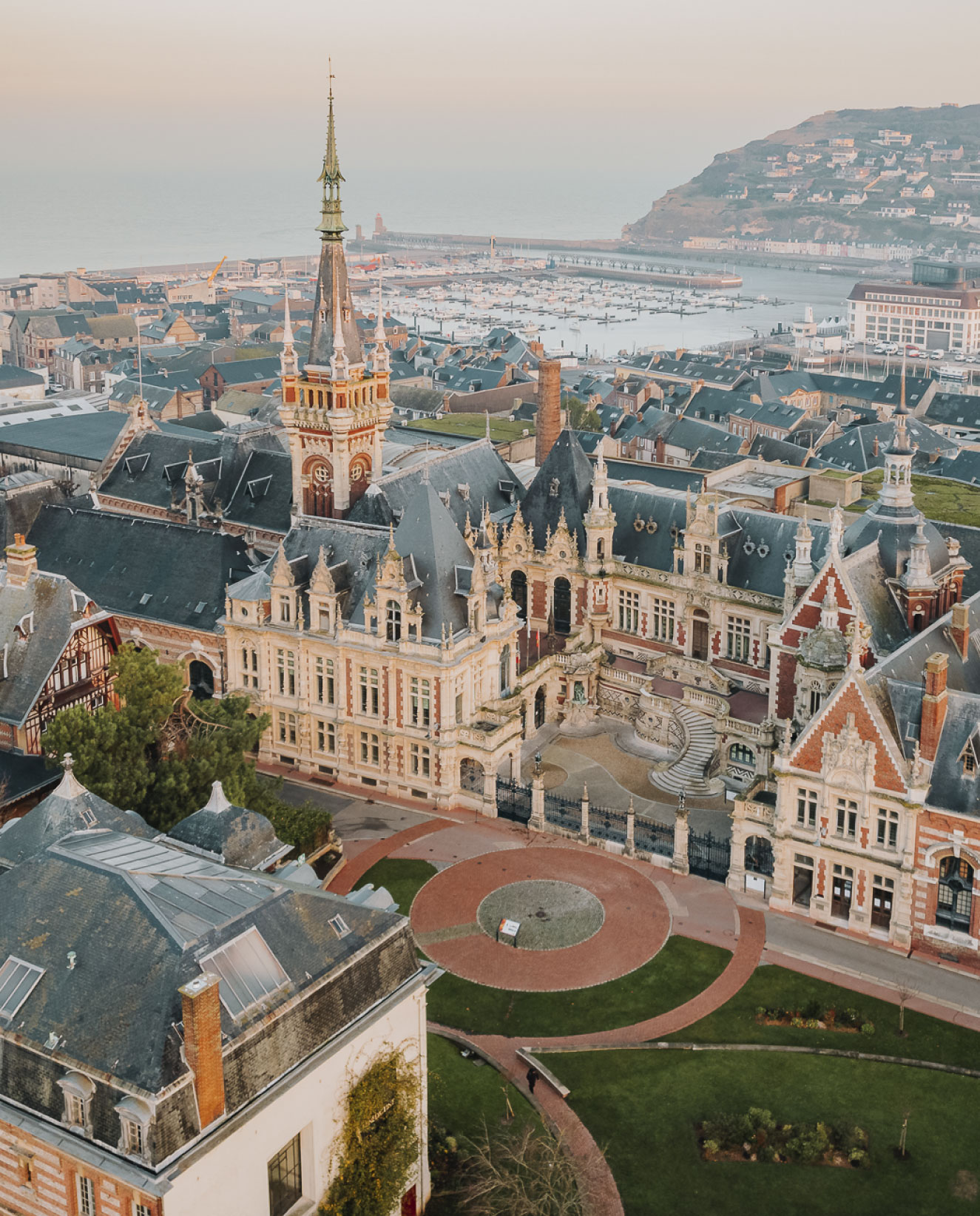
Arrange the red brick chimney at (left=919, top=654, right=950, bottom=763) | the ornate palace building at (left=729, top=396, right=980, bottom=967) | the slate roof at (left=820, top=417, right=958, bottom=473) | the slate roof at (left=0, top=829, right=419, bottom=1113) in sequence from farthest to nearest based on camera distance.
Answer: the slate roof at (left=820, top=417, right=958, bottom=473)
the ornate palace building at (left=729, top=396, right=980, bottom=967)
the red brick chimney at (left=919, top=654, right=950, bottom=763)
the slate roof at (left=0, top=829, right=419, bottom=1113)

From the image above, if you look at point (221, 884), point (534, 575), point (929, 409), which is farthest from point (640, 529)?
point (929, 409)

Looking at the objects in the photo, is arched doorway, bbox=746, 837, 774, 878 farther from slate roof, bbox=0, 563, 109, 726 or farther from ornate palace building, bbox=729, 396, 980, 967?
slate roof, bbox=0, 563, 109, 726

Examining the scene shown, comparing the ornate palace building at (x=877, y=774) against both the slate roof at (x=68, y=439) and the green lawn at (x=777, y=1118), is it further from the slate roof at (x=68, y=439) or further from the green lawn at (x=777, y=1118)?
the slate roof at (x=68, y=439)

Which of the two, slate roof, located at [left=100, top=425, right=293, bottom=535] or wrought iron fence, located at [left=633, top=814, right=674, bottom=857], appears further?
slate roof, located at [left=100, top=425, right=293, bottom=535]

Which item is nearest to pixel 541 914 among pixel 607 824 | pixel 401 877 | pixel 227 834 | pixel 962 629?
pixel 401 877

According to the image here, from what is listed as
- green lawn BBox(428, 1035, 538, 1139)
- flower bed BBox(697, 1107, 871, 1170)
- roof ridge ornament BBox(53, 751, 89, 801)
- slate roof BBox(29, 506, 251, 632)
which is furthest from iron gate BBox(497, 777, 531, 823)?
roof ridge ornament BBox(53, 751, 89, 801)

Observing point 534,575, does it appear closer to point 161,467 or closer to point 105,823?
point 161,467
